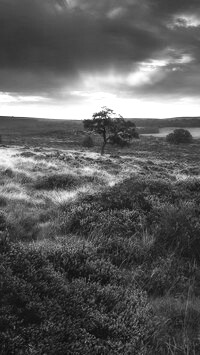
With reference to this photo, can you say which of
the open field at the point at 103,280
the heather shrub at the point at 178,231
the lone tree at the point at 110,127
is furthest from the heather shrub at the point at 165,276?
the lone tree at the point at 110,127

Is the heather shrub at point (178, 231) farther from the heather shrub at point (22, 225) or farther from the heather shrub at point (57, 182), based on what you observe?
the heather shrub at point (57, 182)

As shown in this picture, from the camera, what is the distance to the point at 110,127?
51812mm

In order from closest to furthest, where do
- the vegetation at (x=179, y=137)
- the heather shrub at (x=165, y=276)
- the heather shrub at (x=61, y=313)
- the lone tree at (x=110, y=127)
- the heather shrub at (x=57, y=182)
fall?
1. the heather shrub at (x=61, y=313)
2. the heather shrub at (x=165, y=276)
3. the heather shrub at (x=57, y=182)
4. the lone tree at (x=110, y=127)
5. the vegetation at (x=179, y=137)

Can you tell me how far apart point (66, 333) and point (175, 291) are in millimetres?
1841

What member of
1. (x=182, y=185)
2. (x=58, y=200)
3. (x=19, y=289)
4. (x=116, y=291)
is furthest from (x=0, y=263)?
(x=182, y=185)

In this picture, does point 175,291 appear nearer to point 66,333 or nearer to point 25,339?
point 66,333

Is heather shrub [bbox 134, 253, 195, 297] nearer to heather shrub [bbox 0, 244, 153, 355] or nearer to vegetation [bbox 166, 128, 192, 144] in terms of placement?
heather shrub [bbox 0, 244, 153, 355]

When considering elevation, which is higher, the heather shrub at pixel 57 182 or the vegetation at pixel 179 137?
the vegetation at pixel 179 137

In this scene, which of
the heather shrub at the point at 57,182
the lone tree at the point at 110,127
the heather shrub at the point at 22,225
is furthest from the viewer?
the lone tree at the point at 110,127

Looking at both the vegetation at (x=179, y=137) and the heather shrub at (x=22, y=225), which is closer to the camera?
the heather shrub at (x=22, y=225)

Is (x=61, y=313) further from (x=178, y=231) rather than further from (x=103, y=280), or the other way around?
(x=178, y=231)

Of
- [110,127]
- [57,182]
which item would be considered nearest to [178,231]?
[57,182]

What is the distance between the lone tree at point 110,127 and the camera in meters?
50.2

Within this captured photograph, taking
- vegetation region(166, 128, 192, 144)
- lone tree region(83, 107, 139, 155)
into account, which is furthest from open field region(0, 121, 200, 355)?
vegetation region(166, 128, 192, 144)
